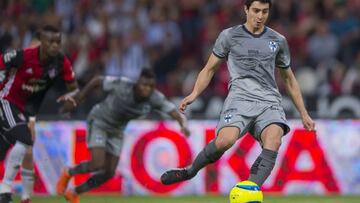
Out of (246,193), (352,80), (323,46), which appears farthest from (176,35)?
(246,193)

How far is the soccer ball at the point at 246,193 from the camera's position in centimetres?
1044

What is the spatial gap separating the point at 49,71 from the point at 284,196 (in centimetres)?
443

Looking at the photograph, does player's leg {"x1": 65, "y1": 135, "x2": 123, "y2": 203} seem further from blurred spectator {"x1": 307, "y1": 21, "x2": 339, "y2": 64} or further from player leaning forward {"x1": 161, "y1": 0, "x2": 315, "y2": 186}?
blurred spectator {"x1": 307, "y1": 21, "x2": 339, "y2": 64}

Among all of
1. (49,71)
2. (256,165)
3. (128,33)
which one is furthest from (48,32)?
(128,33)

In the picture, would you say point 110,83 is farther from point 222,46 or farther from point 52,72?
point 222,46

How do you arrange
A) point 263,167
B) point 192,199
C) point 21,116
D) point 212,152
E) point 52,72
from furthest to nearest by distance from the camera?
point 192,199
point 52,72
point 21,116
point 212,152
point 263,167

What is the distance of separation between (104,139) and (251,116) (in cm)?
398

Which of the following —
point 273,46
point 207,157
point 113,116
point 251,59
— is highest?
point 273,46

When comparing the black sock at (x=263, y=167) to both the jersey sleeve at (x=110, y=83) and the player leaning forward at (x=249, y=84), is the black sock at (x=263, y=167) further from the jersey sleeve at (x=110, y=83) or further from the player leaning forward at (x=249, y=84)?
the jersey sleeve at (x=110, y=83)

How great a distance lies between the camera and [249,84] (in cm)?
1116

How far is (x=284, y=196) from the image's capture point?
16078mm

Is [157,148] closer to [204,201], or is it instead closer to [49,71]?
[204,201]

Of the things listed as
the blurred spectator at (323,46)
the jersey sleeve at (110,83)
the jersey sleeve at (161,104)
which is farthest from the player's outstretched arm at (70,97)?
the blurred spectator at (323,46)

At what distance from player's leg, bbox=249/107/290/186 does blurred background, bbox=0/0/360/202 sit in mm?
5453
